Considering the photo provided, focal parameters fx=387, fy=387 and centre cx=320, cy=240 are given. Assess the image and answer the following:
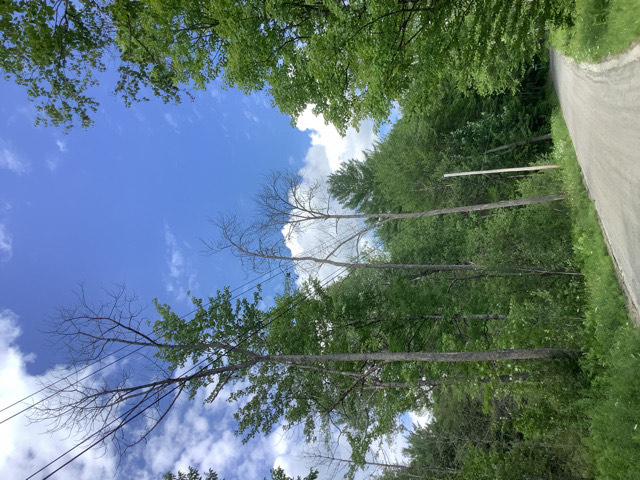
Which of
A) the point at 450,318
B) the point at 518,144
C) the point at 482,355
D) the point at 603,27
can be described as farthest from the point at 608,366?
the point at 518,144

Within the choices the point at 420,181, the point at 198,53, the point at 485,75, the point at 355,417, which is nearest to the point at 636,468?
the point at 355,417

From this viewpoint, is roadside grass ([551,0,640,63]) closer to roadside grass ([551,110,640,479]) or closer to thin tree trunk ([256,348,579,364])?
roadside grass ([551,110,640,479])

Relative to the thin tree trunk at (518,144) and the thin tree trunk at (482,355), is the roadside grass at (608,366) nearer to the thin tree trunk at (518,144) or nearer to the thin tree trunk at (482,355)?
the thin tree trunk at (482,355)

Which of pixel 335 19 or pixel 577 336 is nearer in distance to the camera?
pixel 335 19

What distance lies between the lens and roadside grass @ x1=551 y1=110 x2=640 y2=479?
258 inches

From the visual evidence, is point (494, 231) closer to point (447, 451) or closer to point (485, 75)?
point (485, 75)

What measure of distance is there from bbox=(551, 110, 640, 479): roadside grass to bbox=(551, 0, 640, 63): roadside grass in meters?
4.10

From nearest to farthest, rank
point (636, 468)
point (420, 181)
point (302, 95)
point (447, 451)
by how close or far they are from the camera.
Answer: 1. point (636, 468)
2. point (302, 95)
3. point (447, 451)
4. point (420, 181)

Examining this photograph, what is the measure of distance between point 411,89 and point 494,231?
9419mm

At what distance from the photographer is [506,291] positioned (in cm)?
1541

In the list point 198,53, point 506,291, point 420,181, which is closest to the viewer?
point 198,53

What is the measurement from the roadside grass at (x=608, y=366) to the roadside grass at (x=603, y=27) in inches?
161

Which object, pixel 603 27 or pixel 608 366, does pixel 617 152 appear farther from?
pixel 608 366

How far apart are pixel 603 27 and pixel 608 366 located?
23.1ft
